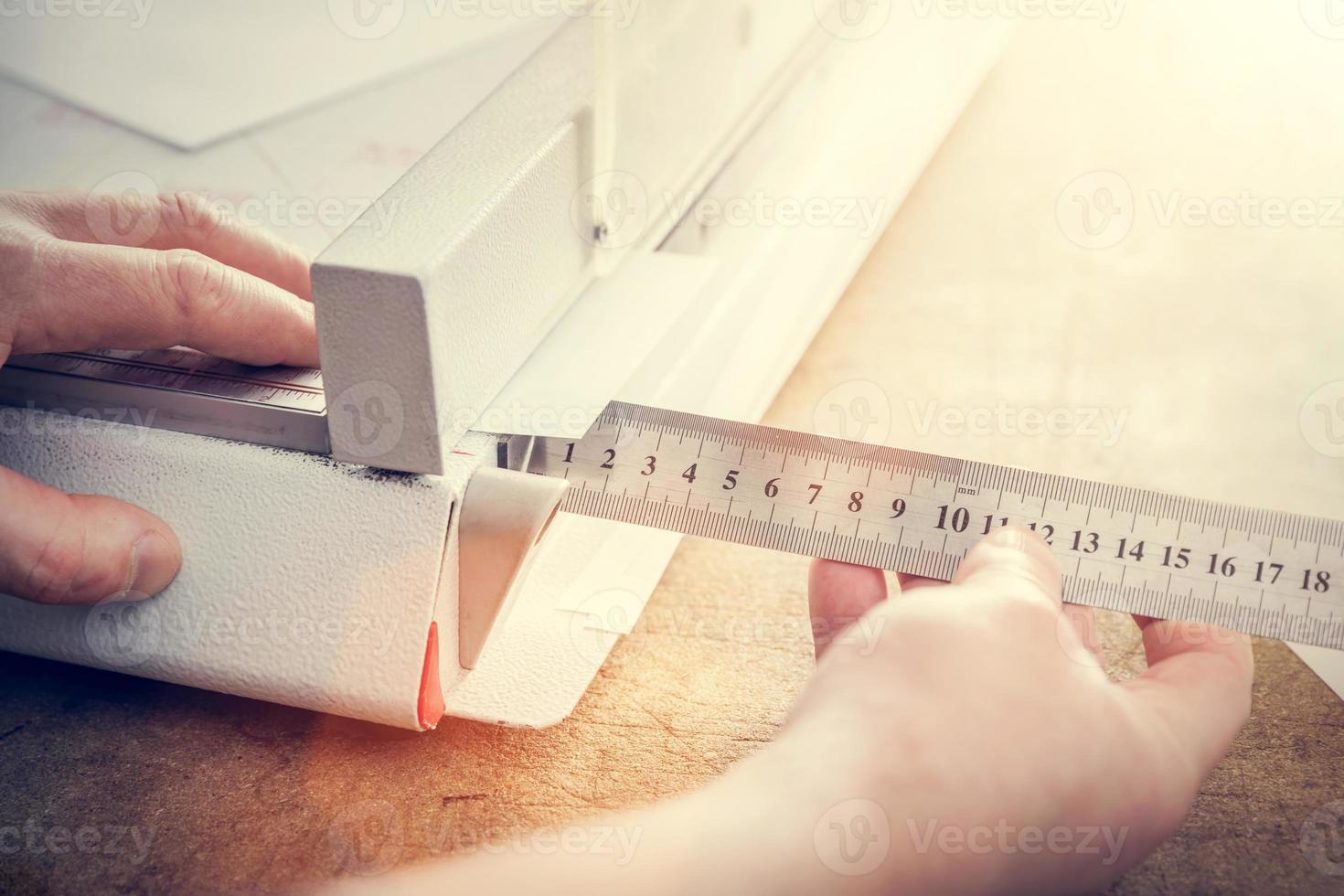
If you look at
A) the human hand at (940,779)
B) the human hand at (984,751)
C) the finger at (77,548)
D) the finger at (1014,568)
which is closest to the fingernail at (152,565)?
the finger at (77,548)

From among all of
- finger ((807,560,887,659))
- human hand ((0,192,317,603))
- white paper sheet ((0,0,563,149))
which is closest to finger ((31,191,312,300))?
human hand ((0,192,317,603))

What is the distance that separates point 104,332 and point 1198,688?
70 cm

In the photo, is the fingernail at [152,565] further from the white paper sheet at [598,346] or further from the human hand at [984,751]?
the human hand at [984,751]

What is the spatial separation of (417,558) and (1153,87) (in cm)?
164

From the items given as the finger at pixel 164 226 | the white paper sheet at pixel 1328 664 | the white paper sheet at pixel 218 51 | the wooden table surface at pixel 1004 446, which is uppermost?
the white paper sheet at pixel 218 51

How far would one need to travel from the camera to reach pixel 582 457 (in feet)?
2.36

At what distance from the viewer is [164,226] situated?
78 cm

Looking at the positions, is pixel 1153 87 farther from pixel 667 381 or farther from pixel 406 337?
pixel 406 337

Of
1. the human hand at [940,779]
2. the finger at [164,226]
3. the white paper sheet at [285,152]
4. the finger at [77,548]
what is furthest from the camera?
the white paper sheet at [285,152]

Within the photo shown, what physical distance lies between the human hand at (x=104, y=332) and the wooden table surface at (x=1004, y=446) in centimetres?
13

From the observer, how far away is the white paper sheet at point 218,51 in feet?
2.97

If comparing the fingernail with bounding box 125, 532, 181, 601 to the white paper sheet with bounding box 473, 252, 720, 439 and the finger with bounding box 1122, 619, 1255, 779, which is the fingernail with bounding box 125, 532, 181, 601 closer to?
the white paper sheet with bounding box 473, 252, 720, 439

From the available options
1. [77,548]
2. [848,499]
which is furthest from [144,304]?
[848,499]

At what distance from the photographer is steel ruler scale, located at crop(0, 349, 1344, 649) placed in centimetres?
67
